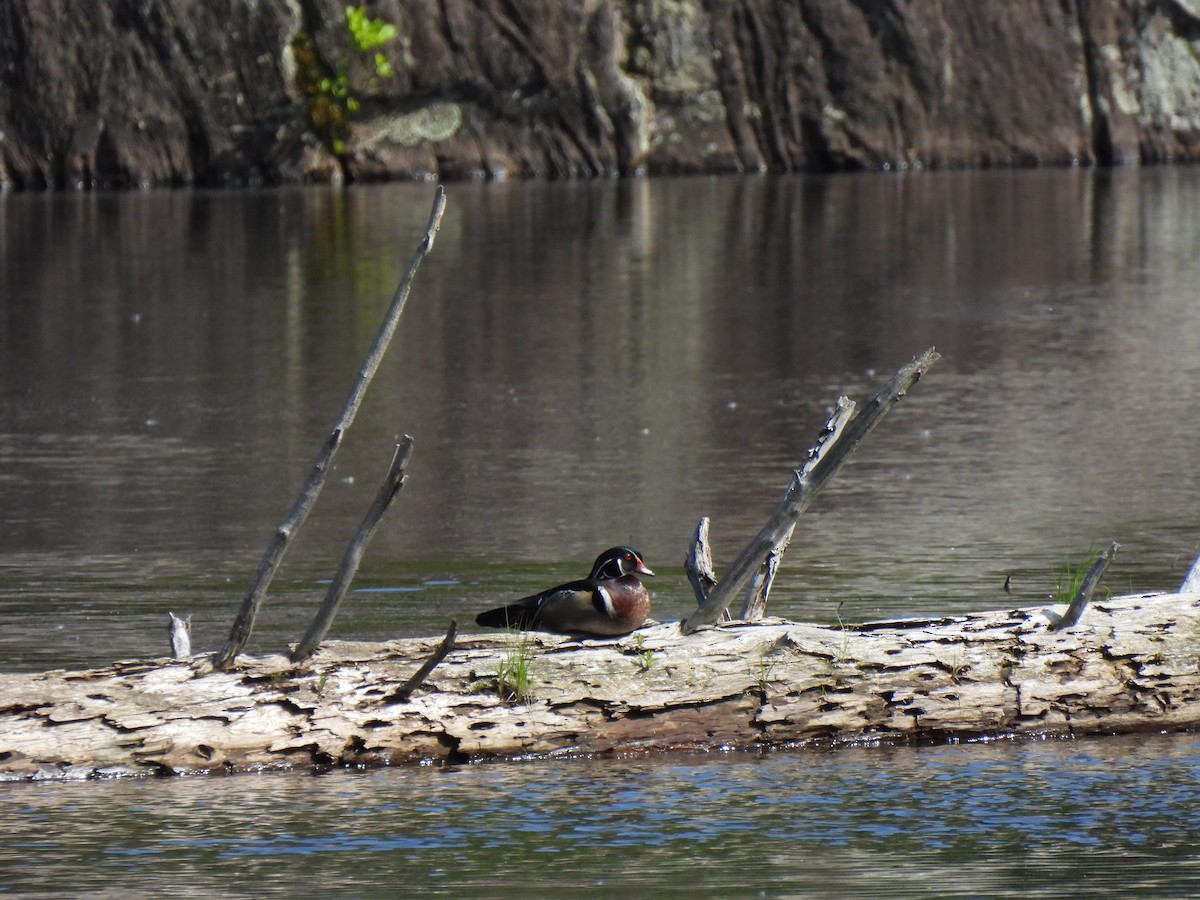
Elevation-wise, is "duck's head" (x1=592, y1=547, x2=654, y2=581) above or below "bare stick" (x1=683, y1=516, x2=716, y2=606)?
above

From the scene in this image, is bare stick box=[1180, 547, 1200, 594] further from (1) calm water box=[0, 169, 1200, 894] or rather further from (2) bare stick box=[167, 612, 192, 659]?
(2) bare stick box=[167, 612, 192, 659]

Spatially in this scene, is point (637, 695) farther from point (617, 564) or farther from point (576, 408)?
point (576, 408)

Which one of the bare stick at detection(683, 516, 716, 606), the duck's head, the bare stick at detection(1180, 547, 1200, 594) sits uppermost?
the duck's head

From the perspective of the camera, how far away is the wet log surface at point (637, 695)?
6.56 metres

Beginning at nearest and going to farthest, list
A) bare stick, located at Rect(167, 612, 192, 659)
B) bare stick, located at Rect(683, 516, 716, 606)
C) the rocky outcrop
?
bare stick, located at Rect(167, 612, 192, 659), bare stick, located at Rect(683, 516, 716, 606), the rocky outcrop

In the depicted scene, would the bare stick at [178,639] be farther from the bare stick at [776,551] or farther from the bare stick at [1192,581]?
the bare stick at [1192,581]

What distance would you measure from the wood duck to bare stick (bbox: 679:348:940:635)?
21 cm

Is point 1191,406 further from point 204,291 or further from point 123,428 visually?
point 204,291

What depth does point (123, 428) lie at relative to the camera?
13805 mm

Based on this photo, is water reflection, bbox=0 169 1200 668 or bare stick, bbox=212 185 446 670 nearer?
bare stick, bbox=212 185 446 670

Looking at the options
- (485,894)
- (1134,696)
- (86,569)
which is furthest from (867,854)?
(86,569)

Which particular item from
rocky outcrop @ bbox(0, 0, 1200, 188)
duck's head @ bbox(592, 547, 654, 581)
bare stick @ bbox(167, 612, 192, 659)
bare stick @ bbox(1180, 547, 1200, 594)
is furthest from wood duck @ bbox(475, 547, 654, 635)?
rocky outcrop @ bbox(0, 0, 1200, 188)

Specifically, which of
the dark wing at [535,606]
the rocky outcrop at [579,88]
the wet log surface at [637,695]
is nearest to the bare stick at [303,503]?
the wet log surface at [637,695]

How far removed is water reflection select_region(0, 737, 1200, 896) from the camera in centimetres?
549
